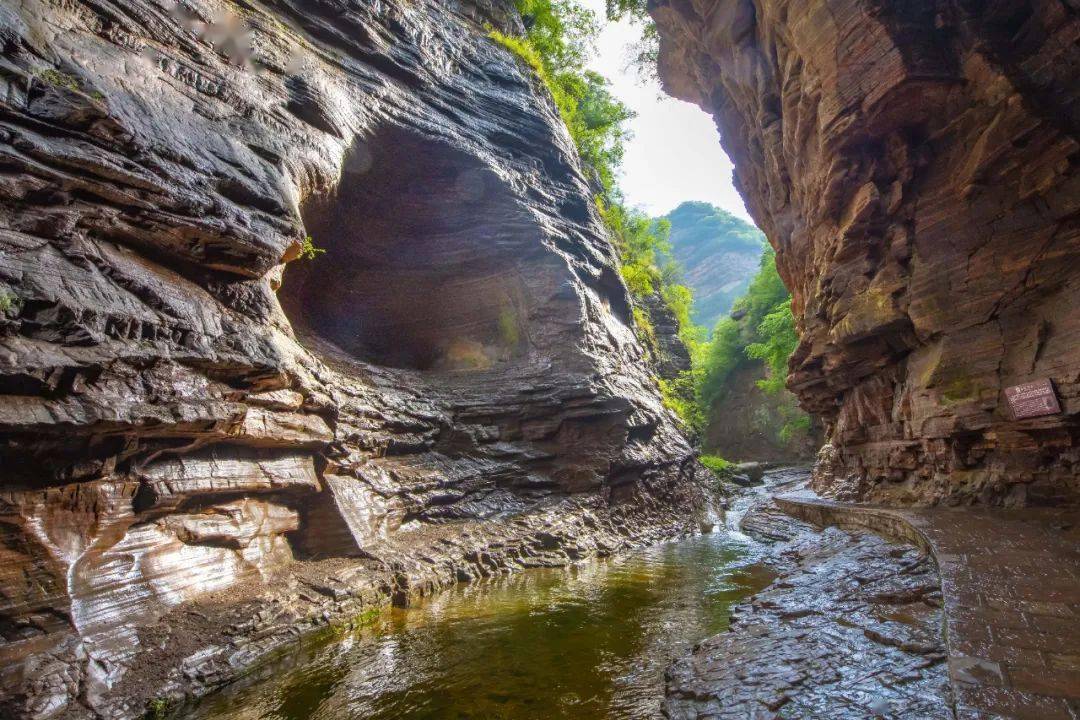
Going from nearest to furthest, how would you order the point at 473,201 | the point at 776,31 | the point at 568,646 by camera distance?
the point at 568,646, the point at 776,31, the point at 473,201

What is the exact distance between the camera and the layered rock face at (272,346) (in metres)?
5.00

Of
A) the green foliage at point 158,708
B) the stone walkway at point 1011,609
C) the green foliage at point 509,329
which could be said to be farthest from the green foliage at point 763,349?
the green foliage at point 158,708

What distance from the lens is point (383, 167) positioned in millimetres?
12328

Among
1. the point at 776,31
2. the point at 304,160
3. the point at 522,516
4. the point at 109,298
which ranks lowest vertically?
the point at 522,516

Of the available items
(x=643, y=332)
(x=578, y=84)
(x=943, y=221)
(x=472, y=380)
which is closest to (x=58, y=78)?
(x=472, y=380)

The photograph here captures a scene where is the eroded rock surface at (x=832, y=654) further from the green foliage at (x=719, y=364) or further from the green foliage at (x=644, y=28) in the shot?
the green foliage at (x=719, y=364)

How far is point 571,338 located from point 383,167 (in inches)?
240

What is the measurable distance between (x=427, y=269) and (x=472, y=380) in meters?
3.45

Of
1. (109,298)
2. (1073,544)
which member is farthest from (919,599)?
(109,298)

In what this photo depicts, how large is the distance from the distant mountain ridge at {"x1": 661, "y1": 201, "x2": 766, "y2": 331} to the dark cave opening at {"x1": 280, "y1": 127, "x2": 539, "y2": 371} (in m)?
87.9

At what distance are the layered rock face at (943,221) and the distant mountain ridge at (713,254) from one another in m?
88.7

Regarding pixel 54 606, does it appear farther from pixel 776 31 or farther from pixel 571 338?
pixel 776 31

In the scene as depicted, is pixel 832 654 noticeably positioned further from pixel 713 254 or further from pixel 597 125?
pixel 713 254

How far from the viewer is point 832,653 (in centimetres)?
387
